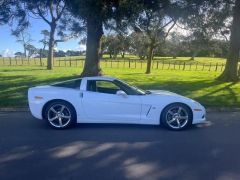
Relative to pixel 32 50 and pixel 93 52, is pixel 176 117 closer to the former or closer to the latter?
pixel 93 52

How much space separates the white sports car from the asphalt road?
230mm

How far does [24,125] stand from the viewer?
888cm

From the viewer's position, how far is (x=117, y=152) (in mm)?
6527

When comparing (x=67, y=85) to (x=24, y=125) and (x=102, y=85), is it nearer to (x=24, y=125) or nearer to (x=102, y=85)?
(x=102, y=85)

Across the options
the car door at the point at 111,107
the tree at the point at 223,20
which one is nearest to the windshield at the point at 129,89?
the car door at the point at 111,107

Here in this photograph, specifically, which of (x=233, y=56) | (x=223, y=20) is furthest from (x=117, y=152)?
(x=223, y=20)

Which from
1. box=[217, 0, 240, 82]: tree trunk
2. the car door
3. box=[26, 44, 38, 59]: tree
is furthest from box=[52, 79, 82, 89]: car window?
box=[26, 44, 38, 59]: tree

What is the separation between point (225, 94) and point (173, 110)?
7.56 metres

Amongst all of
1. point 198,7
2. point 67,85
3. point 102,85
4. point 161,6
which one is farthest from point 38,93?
point 198,7

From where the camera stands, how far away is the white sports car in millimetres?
8508

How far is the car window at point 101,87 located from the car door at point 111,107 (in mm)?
230

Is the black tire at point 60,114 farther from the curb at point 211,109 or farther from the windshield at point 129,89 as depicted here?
the curb at point 211,109

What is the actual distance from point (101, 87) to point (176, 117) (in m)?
1.89

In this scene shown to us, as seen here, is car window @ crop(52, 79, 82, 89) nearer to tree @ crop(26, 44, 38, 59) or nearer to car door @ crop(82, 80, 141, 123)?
car door @ crop(82, 80, 141, 123)
